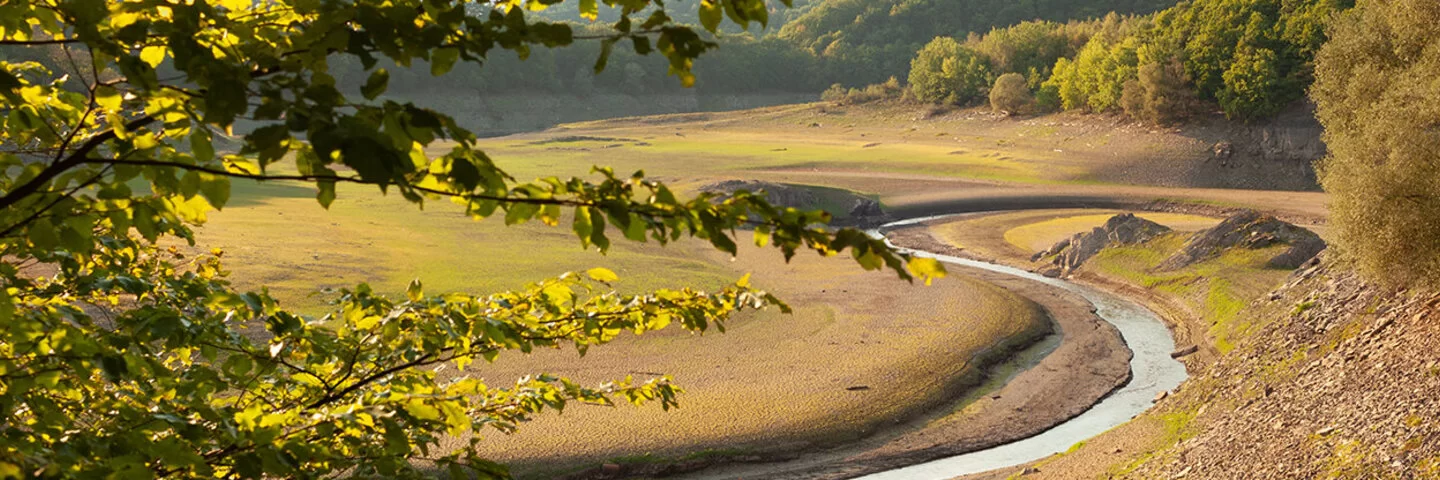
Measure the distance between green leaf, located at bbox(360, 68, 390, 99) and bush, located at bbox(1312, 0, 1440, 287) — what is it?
62.2ft

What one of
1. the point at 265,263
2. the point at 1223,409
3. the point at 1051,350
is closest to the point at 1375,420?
the point at 1223,409

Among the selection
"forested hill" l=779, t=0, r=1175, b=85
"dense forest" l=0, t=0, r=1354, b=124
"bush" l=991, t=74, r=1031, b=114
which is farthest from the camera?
"forested hill" l=779, t=0, r=1175, b=85

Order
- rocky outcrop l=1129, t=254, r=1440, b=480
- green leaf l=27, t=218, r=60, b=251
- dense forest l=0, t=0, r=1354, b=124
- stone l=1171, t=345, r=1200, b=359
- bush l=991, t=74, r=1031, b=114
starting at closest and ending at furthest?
green leaf l=27, t=218, r=60, b=251 → rocky outcrop l=1129, t=254, r=1440, b=480 → stone l=1171, t=345, r=1200, b=359 → dense forest l=0, t=0, r=1354, b=124 → bush l=991, t=74, r=1031, b=114

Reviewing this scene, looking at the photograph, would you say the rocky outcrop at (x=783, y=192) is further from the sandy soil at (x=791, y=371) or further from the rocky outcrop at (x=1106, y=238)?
the sandy soil at (x=791, y=371)

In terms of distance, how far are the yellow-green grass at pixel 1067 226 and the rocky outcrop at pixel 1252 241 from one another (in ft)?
24.3

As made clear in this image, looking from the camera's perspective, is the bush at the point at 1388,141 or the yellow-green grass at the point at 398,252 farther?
the yellow-green grass at the point at 398,252

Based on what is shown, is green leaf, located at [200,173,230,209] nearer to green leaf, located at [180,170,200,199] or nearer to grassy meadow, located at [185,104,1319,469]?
green leaf, located at [180,170,200,199]

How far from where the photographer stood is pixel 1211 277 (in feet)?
106

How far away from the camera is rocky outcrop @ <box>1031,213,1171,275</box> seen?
38281mm

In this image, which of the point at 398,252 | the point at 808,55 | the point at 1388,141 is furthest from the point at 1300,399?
the point at 808,55

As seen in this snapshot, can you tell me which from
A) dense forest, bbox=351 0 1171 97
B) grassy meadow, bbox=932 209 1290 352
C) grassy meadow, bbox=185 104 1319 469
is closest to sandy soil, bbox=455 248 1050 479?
grassy meadow, bbox=185 104 1319 469

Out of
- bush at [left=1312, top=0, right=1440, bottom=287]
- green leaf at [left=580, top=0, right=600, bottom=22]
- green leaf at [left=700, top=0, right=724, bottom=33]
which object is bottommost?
bush at [left=1312, top=0, right=1440, bottom=287]

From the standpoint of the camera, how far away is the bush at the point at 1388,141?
18484 millimetres

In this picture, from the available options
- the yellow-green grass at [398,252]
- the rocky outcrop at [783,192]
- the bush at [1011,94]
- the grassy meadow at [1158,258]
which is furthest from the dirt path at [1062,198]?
the bush at [1011,94]
